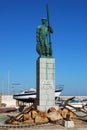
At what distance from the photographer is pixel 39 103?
75.3ft

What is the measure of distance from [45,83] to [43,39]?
3371 mm

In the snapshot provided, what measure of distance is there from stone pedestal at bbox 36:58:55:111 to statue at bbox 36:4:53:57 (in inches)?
34.4

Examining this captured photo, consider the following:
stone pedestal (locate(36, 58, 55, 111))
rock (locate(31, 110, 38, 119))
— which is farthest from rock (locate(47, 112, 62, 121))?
stone pedestal (locate(36, 58, 55, 111))

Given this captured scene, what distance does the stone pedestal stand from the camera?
22.9m

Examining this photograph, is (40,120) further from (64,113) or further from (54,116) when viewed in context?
(64,113)

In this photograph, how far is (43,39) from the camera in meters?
24.1

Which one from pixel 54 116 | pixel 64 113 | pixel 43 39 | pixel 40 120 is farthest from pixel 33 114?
pixel 43 39

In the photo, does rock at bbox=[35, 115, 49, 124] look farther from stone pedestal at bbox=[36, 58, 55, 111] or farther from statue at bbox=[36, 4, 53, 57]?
statue at bbox=[36, 4, 53, 57]

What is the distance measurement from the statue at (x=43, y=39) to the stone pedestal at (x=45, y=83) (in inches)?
34.4

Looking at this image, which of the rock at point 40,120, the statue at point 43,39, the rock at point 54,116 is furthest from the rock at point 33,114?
the statue at point 43,39

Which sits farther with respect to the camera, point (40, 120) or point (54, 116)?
point (54, 116)

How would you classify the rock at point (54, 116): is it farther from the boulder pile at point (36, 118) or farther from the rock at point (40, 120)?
the rock at point (40, 120)

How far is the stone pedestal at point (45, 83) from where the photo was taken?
75.2ft

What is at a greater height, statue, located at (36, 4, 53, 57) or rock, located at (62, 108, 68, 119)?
statue, located at (36, 4, 53, 57)
